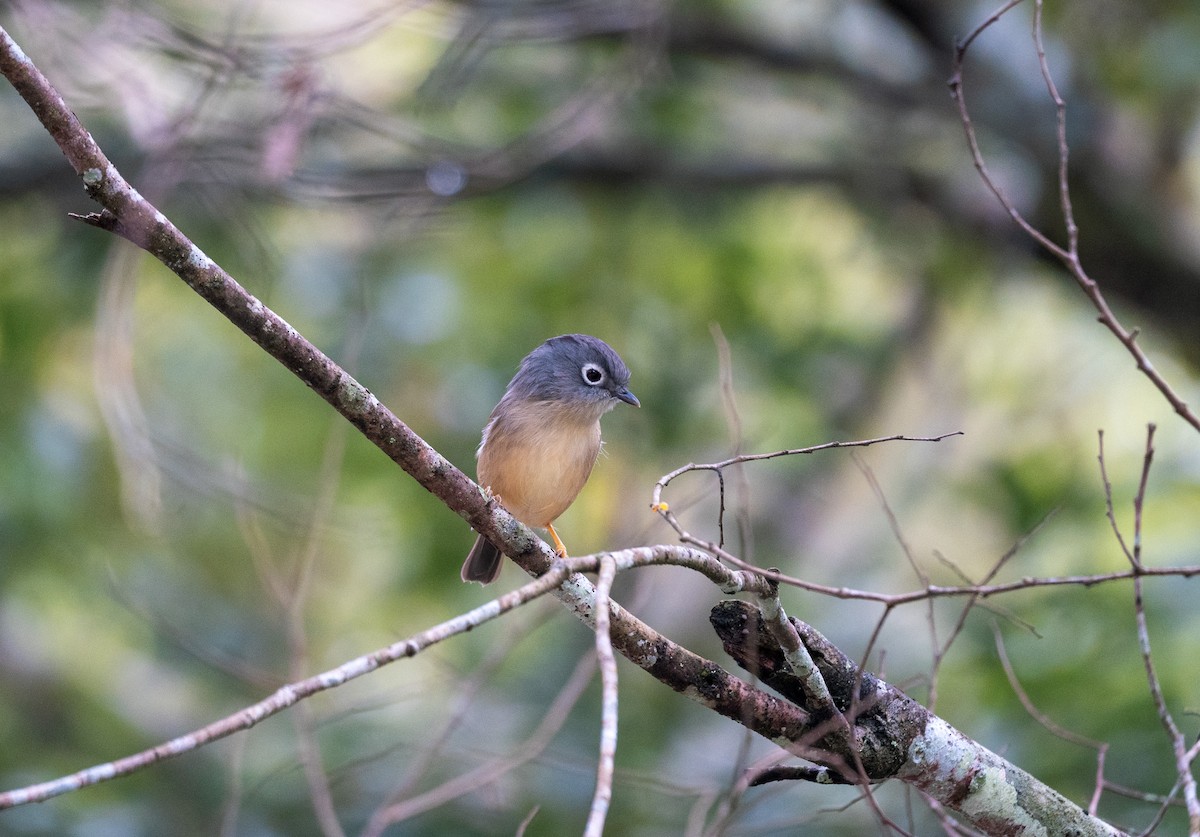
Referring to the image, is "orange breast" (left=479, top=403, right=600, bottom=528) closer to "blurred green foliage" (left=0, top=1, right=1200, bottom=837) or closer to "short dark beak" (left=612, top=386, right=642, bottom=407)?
"short dark beak" (left=612, top=386, right=642, bottom=407)

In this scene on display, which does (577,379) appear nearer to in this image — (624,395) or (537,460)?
(624,395)

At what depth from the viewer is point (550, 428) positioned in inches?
194

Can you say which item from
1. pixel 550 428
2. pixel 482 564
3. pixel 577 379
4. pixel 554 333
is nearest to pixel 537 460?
pixel 550 428

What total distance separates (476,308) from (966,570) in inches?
146

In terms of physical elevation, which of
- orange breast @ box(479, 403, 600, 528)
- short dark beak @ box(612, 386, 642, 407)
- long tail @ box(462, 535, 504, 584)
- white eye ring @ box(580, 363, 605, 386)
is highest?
white eye ring @ box(580, 363, 605, 386)

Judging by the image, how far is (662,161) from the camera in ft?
28.1

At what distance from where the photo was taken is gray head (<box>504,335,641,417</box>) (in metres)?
5.04

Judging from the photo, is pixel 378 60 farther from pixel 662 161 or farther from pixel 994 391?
pixel 994 391

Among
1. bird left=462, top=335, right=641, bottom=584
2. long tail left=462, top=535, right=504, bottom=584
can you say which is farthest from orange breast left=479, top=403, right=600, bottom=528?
long tail left=462, top=535, right=504, bottom=584

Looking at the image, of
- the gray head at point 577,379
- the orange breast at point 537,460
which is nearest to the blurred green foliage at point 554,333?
the orange breast at point 537,460

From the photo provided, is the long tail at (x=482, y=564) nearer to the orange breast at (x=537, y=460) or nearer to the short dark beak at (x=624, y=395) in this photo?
the orange breast at (x=537, y=460)

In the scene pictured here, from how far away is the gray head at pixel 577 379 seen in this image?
16.5ft

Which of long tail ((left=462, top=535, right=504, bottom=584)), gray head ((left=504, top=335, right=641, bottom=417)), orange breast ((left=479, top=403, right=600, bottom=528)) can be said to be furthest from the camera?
long tail ((left=462, top=535, right=504, bottom=584))

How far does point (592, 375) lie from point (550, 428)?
0.35 meters
